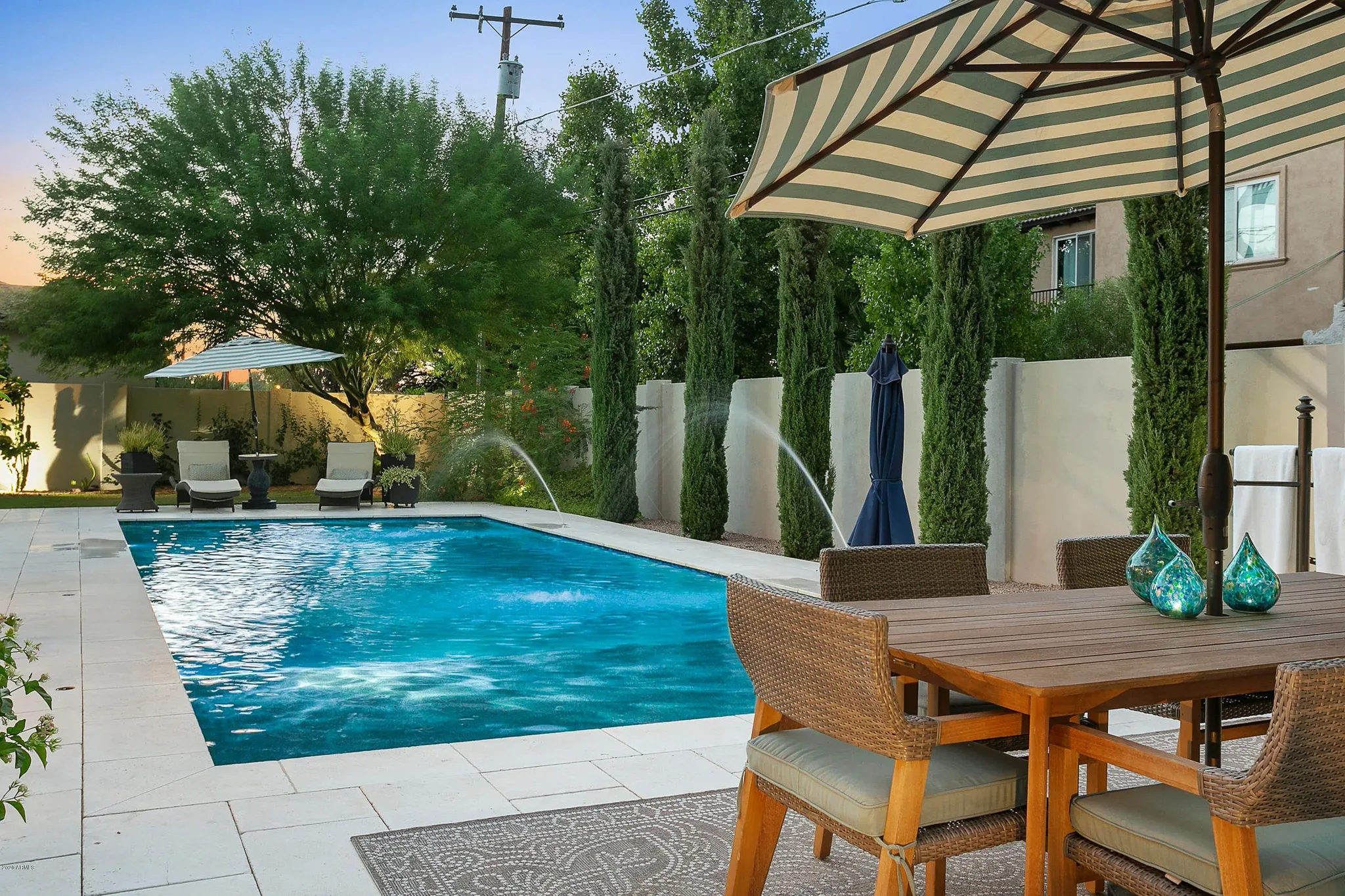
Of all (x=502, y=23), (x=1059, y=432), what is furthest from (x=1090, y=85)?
(x=502, y=23)

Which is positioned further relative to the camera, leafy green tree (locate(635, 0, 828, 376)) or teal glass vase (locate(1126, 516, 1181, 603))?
leafy green tree (locate(635, 0, 828, 376))

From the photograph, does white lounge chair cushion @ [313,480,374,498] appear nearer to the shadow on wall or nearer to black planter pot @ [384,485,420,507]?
black planter pot @ [384,485,420,507]

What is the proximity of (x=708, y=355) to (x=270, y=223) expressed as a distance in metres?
8.02

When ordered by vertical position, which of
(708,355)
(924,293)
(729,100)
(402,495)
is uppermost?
(729,100)

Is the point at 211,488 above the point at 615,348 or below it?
below

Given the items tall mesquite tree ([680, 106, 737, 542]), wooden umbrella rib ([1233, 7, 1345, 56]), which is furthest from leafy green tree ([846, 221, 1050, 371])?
wooden umbrella rib ([1233, 7, 1345, 56])

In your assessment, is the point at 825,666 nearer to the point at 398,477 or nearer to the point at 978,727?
Result: the point at 978,727

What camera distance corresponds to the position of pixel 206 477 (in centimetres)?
1530

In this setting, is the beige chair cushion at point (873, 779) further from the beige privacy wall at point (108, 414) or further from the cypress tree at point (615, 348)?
the beige privacy wall at point (108, 414)

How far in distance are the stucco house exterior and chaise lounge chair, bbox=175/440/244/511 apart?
40.8 ft

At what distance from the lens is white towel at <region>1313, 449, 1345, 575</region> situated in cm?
596

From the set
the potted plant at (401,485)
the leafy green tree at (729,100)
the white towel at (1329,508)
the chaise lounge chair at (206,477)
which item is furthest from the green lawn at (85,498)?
the white towel at (1329,508)

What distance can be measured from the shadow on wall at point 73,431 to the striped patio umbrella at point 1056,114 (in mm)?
17037

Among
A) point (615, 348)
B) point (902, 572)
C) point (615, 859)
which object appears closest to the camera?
point (615, 859)
